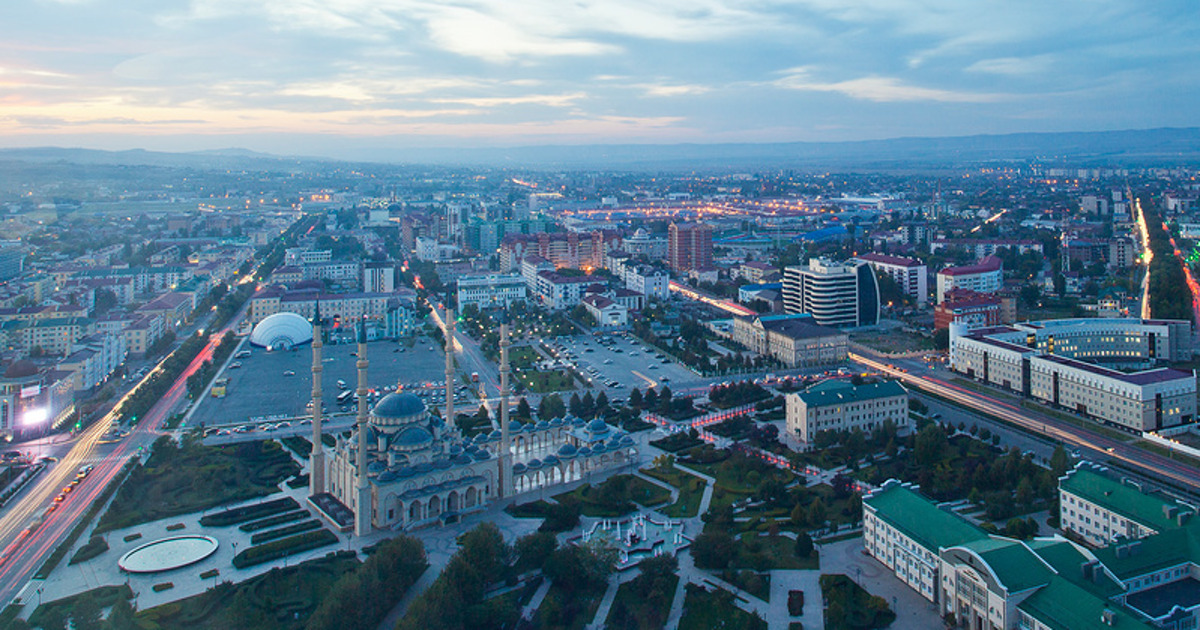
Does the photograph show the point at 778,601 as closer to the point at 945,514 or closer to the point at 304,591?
the point at 945,514

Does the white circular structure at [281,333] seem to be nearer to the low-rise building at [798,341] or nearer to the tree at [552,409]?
the tree at [552,409]

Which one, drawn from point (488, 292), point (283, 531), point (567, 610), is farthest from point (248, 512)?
point (488, 292)

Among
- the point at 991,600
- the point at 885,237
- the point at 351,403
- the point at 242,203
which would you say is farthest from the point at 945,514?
the point at 242,203

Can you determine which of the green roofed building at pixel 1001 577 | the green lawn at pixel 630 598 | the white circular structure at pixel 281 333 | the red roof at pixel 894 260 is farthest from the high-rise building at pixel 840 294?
the green lawn at pixel 630 598

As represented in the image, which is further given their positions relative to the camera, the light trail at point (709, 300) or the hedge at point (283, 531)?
the light trail at point (709, 300)

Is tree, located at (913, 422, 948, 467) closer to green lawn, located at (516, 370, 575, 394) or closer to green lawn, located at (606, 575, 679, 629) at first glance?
green lawn, located at (606, 575, 679, 629)
